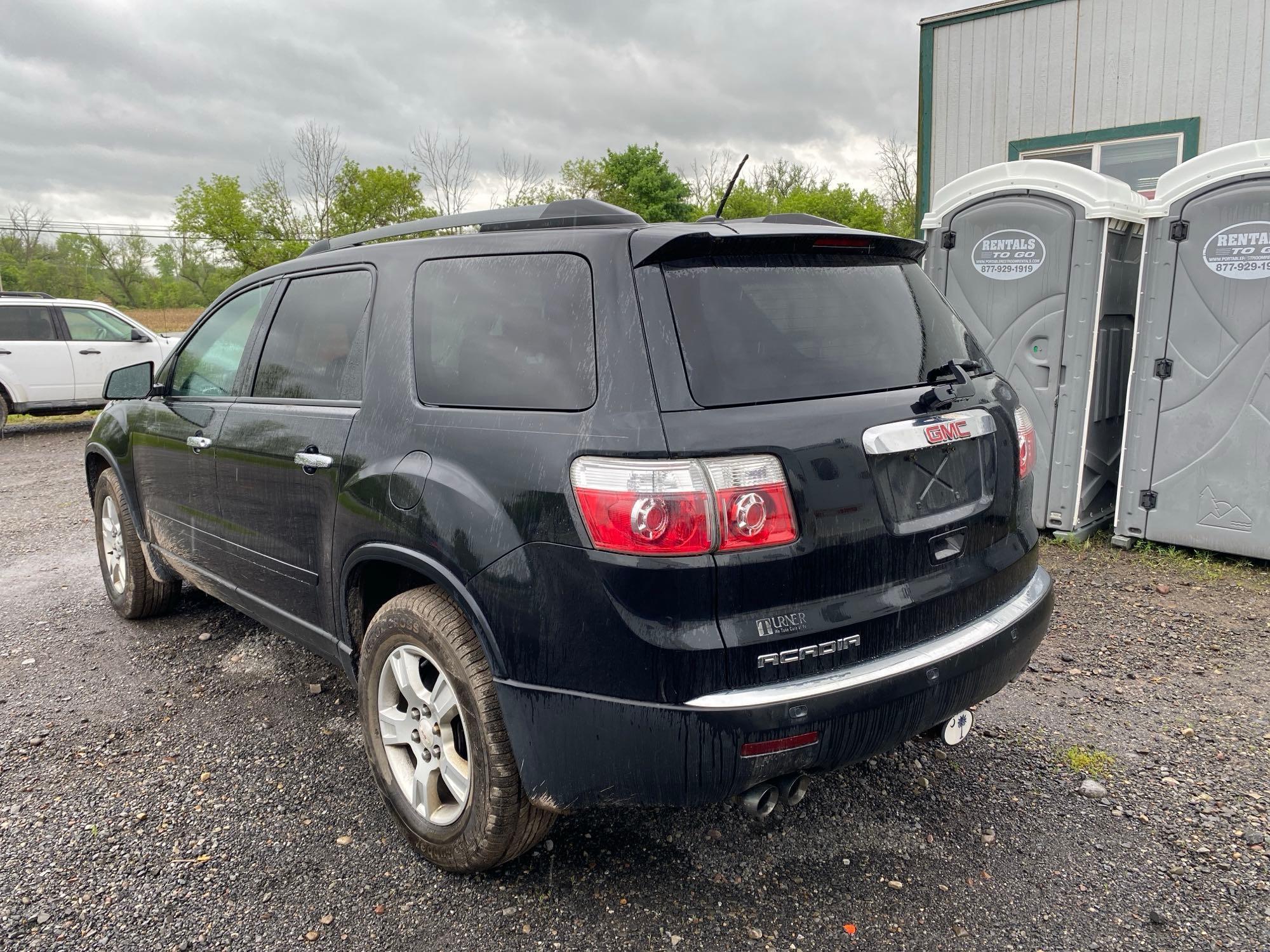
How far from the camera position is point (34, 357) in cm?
1235

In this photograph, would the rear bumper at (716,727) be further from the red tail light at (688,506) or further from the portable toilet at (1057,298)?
the portable toilet at (1057,298)

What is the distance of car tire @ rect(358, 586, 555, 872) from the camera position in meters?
2.27

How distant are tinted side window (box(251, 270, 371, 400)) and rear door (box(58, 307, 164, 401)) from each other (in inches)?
420

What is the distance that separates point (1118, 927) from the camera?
2297mm

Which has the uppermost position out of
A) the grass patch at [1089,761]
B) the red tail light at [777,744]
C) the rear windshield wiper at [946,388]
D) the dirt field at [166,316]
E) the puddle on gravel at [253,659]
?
the rear windshield wiper at [946,388]

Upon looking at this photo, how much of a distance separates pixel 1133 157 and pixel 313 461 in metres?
10.0

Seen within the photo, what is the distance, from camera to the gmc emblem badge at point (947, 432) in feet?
7.50

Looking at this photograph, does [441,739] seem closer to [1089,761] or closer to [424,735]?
[424,735]

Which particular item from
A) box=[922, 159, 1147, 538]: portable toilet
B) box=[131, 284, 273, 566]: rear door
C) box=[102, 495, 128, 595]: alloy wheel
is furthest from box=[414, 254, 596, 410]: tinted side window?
box=[922, 159, 1147, 538]: portable toilet

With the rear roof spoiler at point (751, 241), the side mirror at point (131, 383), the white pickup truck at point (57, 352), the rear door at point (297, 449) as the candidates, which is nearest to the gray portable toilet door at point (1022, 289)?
the rear roof spoiler at point (751, 241)

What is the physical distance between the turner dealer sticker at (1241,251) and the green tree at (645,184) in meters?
52.0

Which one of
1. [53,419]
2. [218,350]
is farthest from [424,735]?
[53,419]

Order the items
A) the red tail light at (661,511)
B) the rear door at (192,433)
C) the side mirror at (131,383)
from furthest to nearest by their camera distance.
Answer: the side mirror at (131,383)
the rear door at (192,433)
the red tail light at (661,511)

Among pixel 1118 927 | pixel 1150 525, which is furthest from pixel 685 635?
pixel 1150 525
